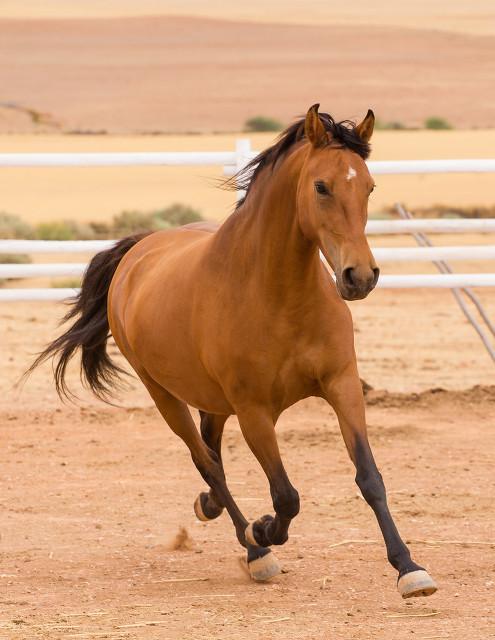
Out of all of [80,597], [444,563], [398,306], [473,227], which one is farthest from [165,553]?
[398,306]

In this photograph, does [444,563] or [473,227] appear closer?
[444,563]

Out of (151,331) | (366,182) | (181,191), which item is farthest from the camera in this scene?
(181,191)

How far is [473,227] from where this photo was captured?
31.0ft

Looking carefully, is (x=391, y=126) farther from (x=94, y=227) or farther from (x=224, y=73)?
(x=94, y=227)

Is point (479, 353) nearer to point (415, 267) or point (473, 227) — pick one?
point (473, 227)

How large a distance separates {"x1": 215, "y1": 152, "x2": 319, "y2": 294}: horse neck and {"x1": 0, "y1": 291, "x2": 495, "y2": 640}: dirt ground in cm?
128

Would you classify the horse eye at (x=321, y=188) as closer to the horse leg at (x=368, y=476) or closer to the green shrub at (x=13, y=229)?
the horse leg at (x=368, y=476)

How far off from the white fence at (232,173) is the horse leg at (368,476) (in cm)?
449

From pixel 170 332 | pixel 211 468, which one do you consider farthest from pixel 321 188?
pixel 211 468

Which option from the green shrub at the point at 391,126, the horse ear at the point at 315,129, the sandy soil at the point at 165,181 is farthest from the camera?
the green shrub at the point at 391,126

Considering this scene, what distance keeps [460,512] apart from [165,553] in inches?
63.2

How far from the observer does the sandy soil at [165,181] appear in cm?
3494

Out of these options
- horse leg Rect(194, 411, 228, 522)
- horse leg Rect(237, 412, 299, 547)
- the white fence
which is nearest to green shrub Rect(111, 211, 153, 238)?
the white fence

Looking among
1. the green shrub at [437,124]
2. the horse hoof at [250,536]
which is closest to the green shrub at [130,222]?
the horse hoof at [250,536]
